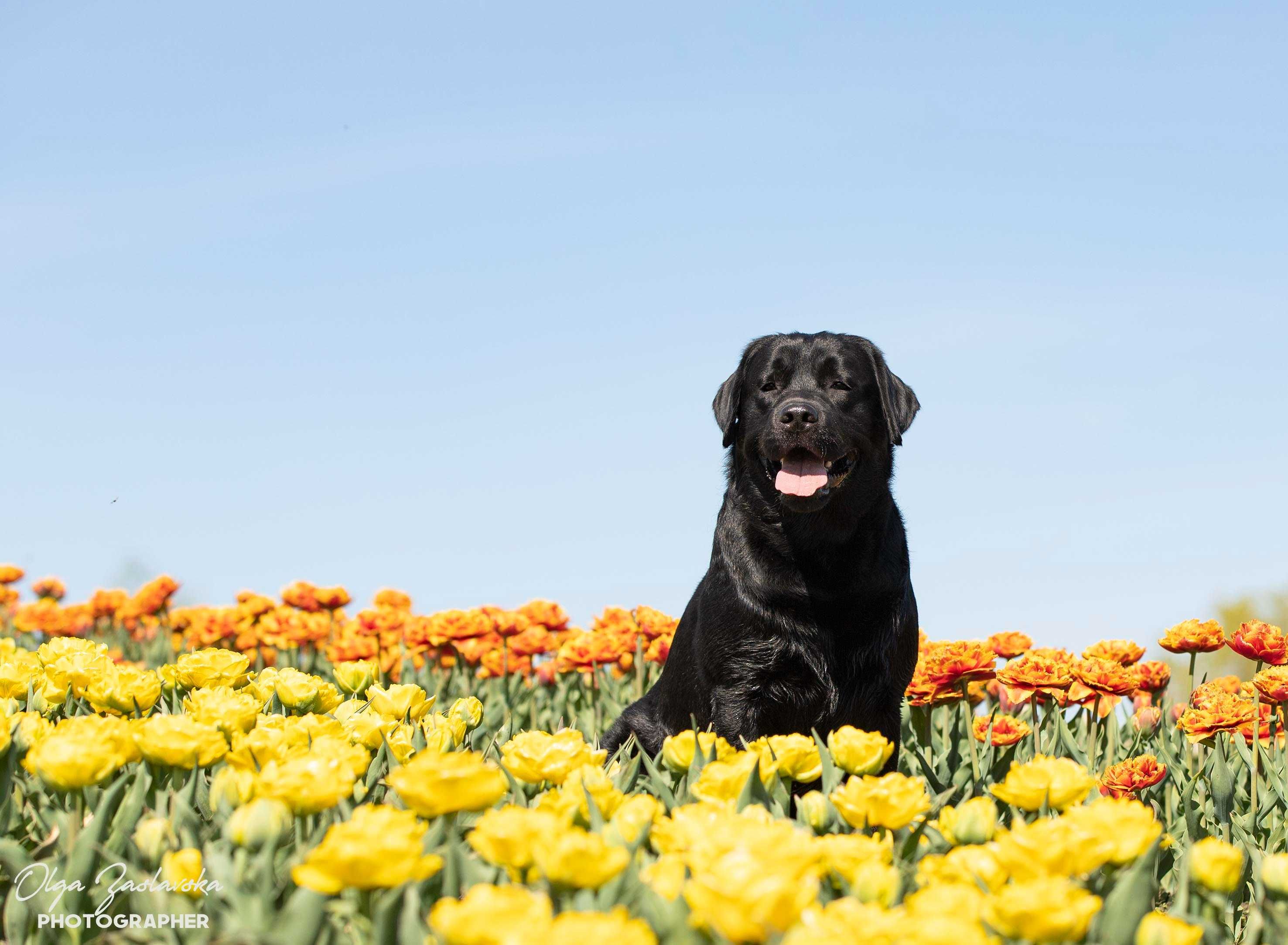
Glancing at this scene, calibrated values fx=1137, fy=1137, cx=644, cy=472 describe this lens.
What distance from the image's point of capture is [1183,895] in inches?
88.1

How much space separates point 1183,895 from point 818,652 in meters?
2.18

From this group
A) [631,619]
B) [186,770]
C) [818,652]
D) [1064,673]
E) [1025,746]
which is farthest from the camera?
[631,619]

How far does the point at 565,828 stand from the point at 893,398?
3332 millimetres

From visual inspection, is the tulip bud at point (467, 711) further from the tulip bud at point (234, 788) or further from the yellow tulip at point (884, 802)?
the yellow tulip at point (884, 802)

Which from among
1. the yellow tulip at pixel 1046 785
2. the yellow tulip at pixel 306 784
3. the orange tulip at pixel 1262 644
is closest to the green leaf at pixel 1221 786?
the orange tulip at pixel 1262 644

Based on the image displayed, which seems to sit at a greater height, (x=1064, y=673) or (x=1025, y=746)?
(x=1064, y=673)

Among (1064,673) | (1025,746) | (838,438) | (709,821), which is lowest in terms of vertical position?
(1025,746)

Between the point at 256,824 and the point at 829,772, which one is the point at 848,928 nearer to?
the point at 256,824

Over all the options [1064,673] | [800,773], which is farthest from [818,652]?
[800,773]

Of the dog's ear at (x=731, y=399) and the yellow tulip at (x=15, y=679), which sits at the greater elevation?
the dog's ear at (x=731, y=399)

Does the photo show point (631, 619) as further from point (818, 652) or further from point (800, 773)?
point (800, 773)

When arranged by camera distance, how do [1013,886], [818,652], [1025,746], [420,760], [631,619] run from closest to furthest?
[1013,886] → [420,760] → [818,652] → [1025,746] → [631,619]

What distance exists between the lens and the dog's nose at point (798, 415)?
4.51 metres

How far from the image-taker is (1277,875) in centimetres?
217
